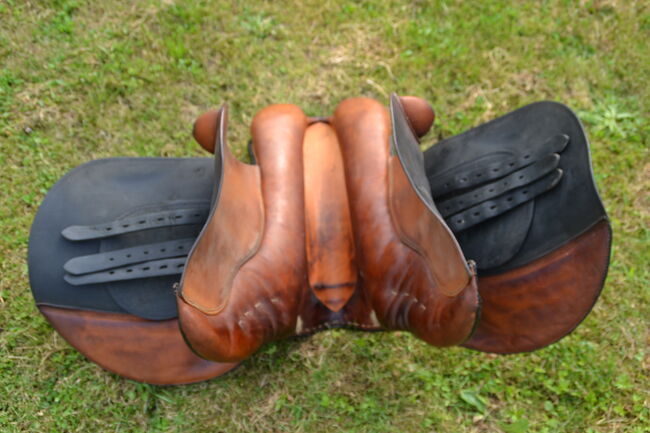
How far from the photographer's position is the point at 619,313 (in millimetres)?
1940

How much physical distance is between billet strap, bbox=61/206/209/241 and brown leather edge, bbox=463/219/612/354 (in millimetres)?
967

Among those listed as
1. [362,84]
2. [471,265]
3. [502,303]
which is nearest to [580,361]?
[502,303]

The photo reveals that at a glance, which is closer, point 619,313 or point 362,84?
point 619,313

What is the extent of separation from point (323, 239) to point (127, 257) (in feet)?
2.06

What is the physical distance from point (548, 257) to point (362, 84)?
119 cm

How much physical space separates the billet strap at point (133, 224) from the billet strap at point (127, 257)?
0.20 feet

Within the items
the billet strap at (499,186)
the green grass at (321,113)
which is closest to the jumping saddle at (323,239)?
the billet strap at (499,186)

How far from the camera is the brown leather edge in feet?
4.41

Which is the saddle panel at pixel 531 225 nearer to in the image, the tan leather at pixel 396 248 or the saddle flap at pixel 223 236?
the tan leather at pixel 396 248

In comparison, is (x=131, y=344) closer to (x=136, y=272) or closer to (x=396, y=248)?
(x=136, y=272)

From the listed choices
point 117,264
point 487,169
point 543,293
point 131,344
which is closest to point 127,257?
point 117,264

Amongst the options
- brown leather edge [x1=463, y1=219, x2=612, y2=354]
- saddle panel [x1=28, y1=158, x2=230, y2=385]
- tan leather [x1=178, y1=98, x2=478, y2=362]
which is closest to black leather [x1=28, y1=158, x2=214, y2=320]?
saddle panel [x1=28, y1=158, x2=230, y2=385]

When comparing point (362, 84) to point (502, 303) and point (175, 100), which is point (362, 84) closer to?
point (175, 100)

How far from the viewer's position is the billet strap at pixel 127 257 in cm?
155
